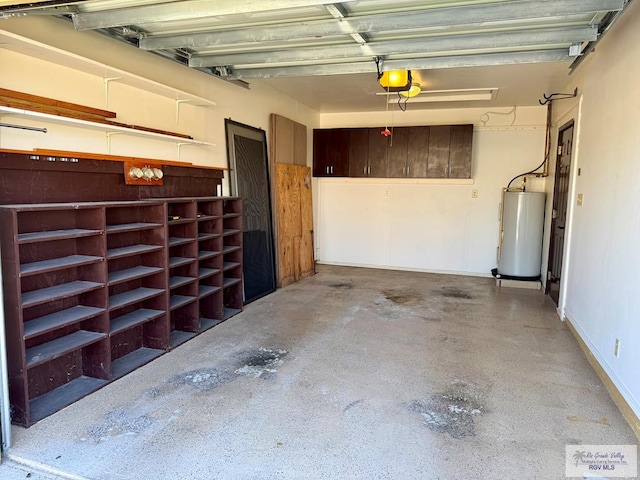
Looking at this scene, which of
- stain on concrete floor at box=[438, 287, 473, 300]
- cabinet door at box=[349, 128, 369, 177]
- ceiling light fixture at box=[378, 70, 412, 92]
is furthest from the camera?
cabinet door at box=[349, 128, 369, 177]

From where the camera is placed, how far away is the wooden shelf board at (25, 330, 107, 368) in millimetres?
2369

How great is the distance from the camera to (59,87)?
272cm

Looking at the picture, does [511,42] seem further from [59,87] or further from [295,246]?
[295,246]

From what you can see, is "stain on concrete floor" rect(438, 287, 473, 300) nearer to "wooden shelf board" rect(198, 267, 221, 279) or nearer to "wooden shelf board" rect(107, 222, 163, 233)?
"wooden shelf board" rect(198, 267, 221, 279)

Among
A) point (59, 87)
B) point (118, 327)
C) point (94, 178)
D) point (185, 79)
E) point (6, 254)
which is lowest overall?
point (118, 327)

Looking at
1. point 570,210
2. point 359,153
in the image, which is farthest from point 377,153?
point 570,210

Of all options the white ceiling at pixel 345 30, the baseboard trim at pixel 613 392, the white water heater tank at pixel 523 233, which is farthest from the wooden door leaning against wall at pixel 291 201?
the baseboard trim at pixel 613 392

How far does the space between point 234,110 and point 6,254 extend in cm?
302

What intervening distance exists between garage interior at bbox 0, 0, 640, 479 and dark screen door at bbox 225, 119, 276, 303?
33mm

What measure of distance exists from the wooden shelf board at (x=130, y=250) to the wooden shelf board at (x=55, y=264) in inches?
5.0

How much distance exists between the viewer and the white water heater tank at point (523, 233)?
583 cm

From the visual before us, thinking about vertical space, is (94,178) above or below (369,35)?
below

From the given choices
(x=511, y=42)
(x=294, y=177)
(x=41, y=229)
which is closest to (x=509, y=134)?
(x=294, y=177)

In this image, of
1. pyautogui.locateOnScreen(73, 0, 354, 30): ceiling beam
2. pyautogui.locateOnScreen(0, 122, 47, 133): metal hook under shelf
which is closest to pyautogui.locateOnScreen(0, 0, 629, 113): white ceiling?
pyautogui.locateOnScreen(73, 0, 354, 30): ceiling beam
